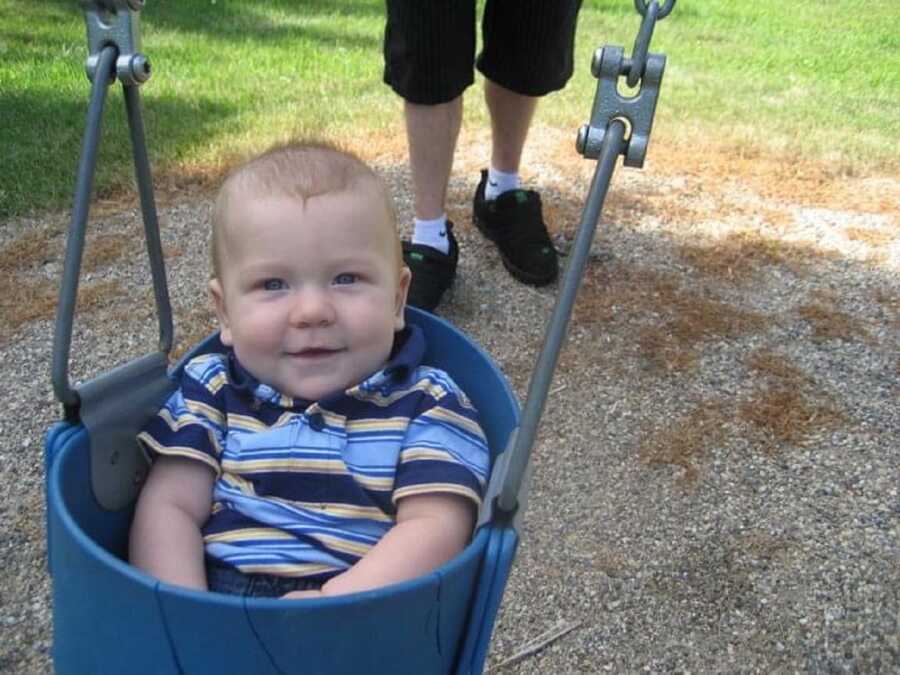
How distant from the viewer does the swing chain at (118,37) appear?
0.80 meters

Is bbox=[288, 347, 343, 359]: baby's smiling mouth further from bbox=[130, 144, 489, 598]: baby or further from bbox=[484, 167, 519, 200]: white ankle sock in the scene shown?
bbox=[484, 167, 519, 200]: white ankle sock

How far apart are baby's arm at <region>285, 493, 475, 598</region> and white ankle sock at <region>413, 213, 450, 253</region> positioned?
983mm

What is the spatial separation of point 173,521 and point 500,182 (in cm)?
130

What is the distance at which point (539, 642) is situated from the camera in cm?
120

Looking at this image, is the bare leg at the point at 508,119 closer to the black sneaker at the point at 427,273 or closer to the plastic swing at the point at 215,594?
the black sneaker at the point at 427,273

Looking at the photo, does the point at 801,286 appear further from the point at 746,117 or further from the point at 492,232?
the point at 746,117

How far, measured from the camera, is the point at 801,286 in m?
2.10

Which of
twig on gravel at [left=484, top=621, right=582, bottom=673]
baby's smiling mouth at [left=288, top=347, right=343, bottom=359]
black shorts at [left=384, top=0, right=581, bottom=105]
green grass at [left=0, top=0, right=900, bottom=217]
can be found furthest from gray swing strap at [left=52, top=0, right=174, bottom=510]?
green grass at [left=0, top=0, right=900, bottom=217]

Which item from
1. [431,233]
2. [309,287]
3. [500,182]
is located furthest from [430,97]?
[309,287]

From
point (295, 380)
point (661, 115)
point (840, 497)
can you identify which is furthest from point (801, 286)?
point (295, 380)

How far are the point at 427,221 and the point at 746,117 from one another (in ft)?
6.16

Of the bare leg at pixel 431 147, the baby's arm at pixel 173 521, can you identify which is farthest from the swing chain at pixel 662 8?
the bare leg at pixel 431 147

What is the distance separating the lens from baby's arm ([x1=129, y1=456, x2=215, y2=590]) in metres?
0.86

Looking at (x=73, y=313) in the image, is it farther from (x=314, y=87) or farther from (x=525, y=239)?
(x=314, y=87)
